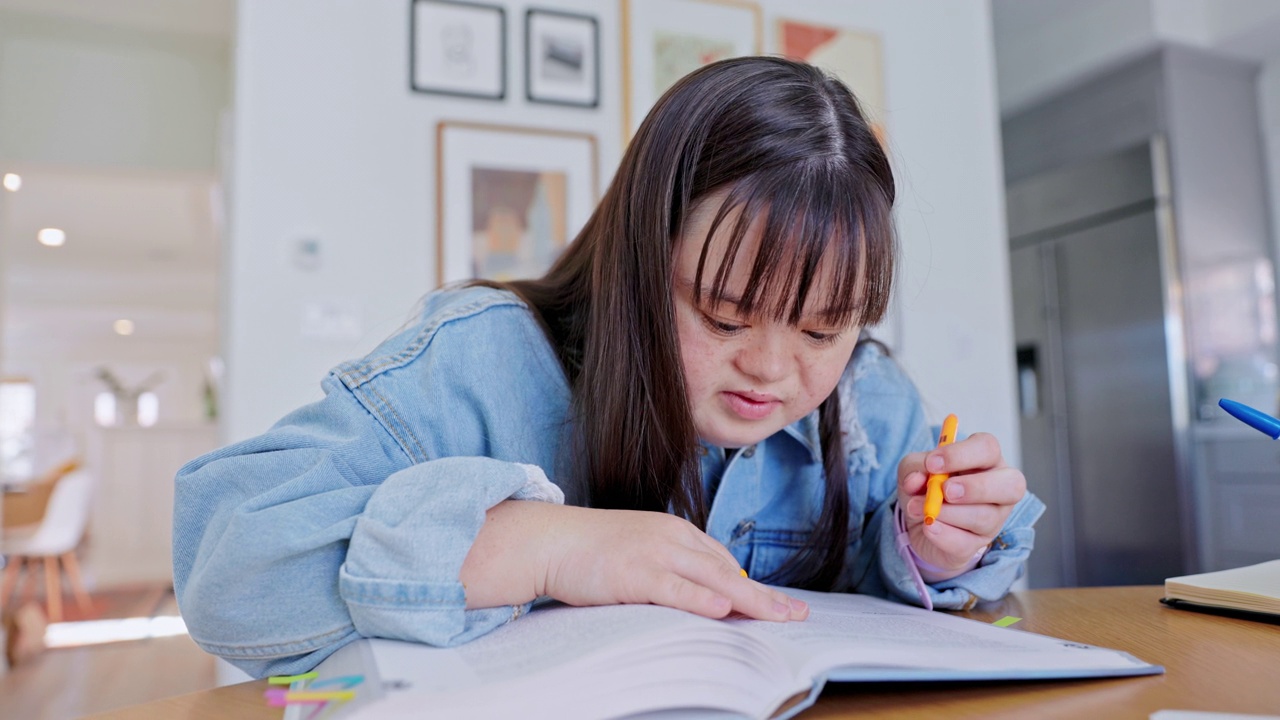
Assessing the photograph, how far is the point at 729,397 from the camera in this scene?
73cm

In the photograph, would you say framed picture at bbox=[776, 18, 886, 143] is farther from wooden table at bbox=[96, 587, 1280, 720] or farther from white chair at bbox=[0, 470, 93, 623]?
white chair at bbox=[0, 470, 93, 623]

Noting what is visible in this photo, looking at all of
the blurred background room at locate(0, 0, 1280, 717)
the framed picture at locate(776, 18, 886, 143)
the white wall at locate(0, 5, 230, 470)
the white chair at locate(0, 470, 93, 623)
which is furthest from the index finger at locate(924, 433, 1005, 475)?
the white chair at locate(0, 470, 93, 623)

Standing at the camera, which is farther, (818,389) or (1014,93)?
(1014,93)

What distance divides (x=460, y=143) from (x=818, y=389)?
189cm

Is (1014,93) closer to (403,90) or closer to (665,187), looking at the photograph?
(403,90)

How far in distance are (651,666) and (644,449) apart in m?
0.32

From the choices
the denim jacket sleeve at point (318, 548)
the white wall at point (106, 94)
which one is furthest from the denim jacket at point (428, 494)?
the white wall at point (106, 94)

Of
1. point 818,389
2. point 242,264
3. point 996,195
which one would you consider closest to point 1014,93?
point 996,195

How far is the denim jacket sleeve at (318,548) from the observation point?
1.71 ft

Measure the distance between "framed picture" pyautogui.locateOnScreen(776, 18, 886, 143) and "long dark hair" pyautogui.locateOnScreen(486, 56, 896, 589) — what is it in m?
2.19

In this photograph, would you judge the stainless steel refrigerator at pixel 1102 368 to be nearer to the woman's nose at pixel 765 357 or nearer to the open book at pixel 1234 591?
the open book at pixel 1234 591

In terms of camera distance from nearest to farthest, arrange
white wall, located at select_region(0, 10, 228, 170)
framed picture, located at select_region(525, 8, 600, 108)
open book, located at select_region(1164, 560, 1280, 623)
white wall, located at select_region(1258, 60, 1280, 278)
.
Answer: open book, located at select_region(1164, 560, 1280, 623), framed picture, located at select_region(525, 8, 600, 108), white wall, located at select_region(0, 10, 228, 170), white wall, located at select_region(1258, 60, 1280, 278)

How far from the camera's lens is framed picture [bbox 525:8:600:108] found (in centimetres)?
252

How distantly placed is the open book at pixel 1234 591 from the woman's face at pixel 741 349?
1.02 ft
